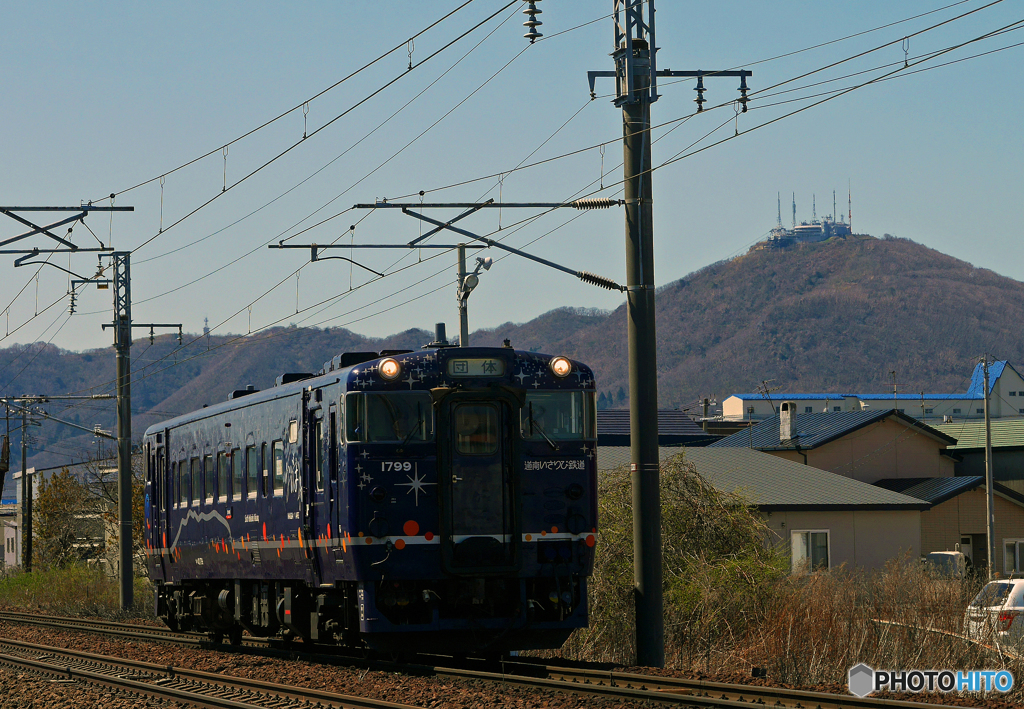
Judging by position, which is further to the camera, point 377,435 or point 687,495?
point 687,495

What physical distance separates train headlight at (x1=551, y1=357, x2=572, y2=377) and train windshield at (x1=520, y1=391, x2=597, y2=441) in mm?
225

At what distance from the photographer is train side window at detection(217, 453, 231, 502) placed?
1916 centimetres

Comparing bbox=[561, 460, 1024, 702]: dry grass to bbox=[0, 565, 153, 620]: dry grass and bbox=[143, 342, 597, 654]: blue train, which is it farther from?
bbox=[0, 565, 153, 620]: dry grass

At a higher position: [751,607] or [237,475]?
[237,475]

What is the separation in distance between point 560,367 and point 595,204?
2.76 metres

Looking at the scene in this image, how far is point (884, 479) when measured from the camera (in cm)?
4884

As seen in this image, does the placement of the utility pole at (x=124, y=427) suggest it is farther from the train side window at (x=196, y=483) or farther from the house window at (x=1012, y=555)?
the house window at (x=1012, y=555)

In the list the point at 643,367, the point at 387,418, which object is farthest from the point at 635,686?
the point at 643,367

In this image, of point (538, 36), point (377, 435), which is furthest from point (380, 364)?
point (538, 36)

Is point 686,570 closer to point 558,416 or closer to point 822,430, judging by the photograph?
point 558,416

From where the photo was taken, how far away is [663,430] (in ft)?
219

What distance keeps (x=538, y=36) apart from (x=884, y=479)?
36715 mm

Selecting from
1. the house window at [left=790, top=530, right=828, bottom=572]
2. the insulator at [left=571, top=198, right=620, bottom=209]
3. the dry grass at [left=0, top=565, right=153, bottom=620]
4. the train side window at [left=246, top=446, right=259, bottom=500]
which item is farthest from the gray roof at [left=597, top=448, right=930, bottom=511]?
the insulator at [left=571, top=198, right=620, bottom=209]

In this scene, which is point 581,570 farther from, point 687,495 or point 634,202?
point 687,495
